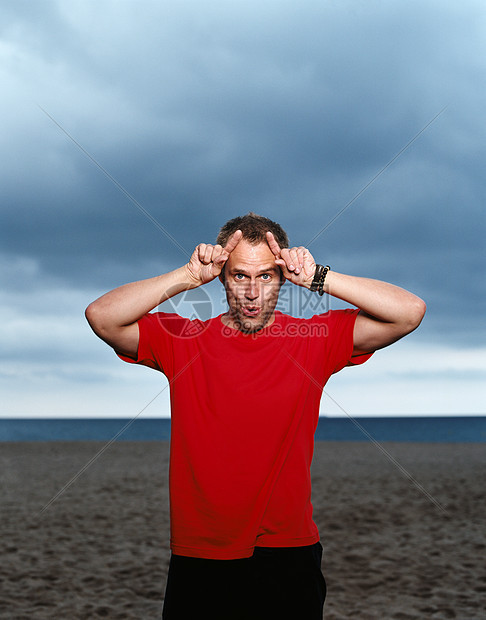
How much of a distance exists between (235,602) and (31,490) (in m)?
16.4

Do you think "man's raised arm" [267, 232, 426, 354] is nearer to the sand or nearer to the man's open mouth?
the man's open mouth

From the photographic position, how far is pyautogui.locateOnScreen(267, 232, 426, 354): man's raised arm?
290 centimetres

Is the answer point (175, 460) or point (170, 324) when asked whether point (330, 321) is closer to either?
point (170, 324)

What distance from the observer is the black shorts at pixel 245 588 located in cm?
251

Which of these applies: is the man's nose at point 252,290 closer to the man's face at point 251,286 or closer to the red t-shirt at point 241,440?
the man's face at point 251,286

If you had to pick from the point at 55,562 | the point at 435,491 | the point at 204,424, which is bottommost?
the point at 55,562

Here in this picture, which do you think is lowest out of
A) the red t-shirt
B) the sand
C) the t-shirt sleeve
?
the sand

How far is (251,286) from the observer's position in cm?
289

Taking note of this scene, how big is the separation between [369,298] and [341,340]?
291 millimetres

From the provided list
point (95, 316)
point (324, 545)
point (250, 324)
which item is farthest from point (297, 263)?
point (324, 545)

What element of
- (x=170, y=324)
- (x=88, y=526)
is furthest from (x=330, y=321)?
(x=88, y=526)

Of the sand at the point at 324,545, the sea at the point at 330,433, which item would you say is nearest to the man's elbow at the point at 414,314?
the sand at the point at 324,545

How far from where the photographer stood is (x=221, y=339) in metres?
2.88

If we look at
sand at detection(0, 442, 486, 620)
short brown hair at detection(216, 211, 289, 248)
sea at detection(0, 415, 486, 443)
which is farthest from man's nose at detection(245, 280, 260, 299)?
sea at detection(0, 415, 486, 443)
